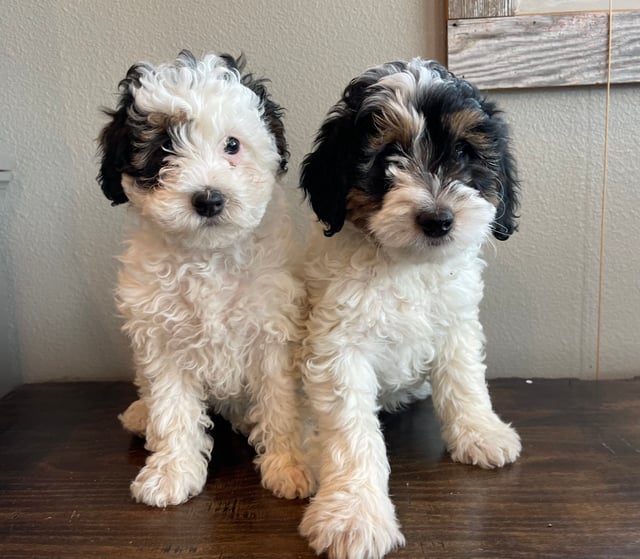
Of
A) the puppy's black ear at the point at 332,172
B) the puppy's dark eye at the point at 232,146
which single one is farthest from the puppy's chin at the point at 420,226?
the puppy's dark eye at the point at 232,146

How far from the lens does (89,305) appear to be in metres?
2.20

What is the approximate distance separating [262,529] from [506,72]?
1576 millimetres

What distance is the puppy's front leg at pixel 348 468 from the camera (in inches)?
46.4

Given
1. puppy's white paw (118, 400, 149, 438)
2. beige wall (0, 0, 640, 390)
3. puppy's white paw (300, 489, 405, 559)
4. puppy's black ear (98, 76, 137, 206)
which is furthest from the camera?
Answer: beige wall (0, 0, 640, 390)

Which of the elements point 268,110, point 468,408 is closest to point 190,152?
point 268,110

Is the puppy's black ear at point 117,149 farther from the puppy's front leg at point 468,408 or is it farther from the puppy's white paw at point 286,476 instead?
the puppy's front leg at point 468,408

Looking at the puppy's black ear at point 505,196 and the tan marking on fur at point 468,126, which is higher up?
the tan marking on fur at point 468,126

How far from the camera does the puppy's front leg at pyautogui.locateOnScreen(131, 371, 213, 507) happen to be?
1.39 m

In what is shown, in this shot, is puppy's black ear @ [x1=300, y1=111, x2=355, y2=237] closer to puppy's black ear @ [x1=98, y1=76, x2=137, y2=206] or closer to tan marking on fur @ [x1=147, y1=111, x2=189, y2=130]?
tan marking on fur @ [x1=147, y1=111, x2=189, y2=130]

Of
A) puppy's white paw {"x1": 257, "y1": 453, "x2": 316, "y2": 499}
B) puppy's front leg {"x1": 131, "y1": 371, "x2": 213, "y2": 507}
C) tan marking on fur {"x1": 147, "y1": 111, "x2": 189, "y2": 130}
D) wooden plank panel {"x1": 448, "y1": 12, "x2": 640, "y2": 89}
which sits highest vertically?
wooden plank panel {"x1": 448, "y1": 12, "x2": 640, "y2": 89}

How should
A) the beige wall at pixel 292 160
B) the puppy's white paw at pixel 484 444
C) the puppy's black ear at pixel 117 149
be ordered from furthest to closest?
the beige wall at pixel 292 160 < the puppy's white paw at pixel 484 444 < the puppy's black ear at pixel 117 149

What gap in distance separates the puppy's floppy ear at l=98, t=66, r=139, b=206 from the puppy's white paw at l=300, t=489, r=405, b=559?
89 cm

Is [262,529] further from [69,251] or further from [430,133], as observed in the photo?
[69,251]

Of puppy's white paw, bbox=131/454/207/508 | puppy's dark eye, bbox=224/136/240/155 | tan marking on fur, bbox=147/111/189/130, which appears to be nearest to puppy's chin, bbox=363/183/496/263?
puppy's dark eye, bbox=224/136/240/155
